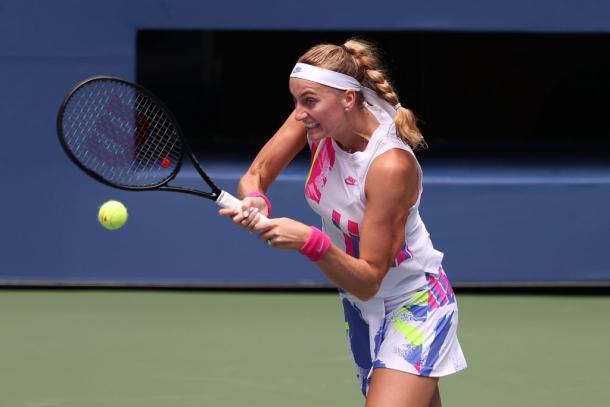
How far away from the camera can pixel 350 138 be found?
3.18 metres

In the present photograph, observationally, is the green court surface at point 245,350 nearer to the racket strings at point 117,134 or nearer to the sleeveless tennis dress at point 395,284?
the racket strings at point 117,134

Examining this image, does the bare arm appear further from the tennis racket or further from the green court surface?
the green court surface

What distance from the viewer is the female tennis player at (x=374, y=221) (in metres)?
3.00

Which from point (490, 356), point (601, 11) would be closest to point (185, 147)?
point (490, 356)

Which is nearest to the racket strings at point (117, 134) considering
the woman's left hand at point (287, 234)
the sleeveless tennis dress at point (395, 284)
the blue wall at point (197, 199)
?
the blue wall at point (197, 199)

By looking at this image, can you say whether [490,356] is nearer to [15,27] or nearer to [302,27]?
[302,27]

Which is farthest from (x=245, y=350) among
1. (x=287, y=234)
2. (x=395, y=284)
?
(x=287, y=234)

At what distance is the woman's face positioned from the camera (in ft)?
10.1

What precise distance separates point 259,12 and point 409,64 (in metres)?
3.84

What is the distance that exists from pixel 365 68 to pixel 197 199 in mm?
3496

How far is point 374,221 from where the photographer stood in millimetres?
2992

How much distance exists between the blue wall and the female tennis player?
3244 millimetres

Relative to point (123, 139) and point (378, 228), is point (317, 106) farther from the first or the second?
point (123, 139)

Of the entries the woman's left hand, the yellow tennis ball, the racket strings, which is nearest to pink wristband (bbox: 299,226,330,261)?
the woman's left hand
